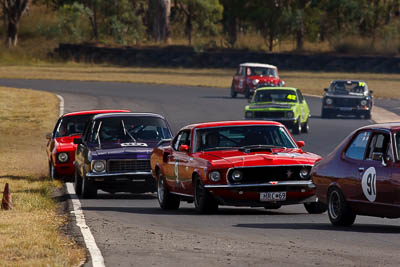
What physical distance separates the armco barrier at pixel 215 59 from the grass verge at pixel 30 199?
3404 cm

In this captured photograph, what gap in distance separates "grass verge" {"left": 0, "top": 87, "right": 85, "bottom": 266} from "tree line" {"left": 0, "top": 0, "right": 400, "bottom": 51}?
43.4 m

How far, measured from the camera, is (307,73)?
75688 millimetres

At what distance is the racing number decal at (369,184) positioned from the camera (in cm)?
1270

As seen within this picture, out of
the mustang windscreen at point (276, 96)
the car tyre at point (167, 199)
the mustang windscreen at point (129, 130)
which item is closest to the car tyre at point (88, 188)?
the mustang windscreen at point (129, 130)

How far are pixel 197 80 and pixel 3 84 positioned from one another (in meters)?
13.9

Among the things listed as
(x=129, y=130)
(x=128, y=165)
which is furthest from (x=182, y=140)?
(x=129, y=130)

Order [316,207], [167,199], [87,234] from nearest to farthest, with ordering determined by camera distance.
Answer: [87,234] < [316,207] < [167,199]

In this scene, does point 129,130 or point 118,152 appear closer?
point 118,152

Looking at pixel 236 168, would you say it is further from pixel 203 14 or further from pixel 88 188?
pixel 203 14

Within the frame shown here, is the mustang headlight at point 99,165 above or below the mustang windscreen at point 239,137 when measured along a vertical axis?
below

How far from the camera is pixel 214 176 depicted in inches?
580

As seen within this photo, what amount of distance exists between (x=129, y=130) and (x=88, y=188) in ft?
5.11

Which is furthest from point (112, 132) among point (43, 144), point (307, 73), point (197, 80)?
point (307, 73)

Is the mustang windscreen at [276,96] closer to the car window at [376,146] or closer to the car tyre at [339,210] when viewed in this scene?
the car tyre at [339,210]
